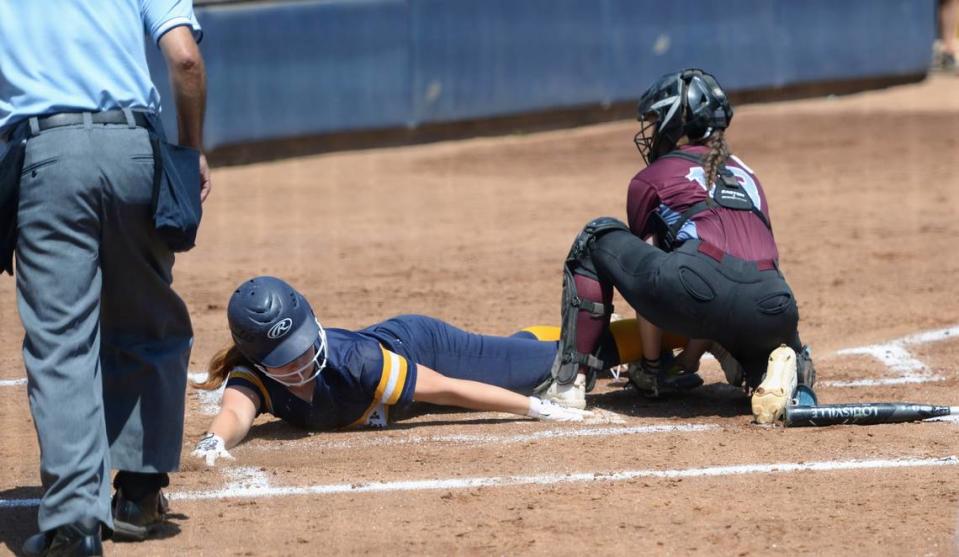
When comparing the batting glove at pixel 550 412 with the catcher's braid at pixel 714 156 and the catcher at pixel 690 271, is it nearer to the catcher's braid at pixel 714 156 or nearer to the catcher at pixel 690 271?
the catcher at pixel 690 271

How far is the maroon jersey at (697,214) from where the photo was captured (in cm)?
509

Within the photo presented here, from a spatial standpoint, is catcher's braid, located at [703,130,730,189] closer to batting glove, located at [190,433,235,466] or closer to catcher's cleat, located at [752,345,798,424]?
catcher's cleat, located at [752,345,798,424]

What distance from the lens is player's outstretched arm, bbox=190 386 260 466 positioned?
184 inches

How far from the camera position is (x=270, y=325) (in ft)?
15.0

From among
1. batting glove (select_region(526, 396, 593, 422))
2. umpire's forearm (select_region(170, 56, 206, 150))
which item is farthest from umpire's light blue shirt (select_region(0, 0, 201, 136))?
batting glove (select_region(526, 396, 593, 422))

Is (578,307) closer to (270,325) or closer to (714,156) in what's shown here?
(714,156)

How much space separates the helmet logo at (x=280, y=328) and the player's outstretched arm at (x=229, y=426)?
372 millimetres

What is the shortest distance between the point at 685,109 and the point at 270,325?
1746 mm

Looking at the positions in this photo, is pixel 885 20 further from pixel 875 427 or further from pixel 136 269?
pixel 136 269

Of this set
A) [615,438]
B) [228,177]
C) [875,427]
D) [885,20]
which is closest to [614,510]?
[615,438]

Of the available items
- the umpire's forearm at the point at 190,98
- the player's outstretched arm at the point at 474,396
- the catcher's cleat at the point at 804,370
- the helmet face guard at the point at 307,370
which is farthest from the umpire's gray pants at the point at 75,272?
the catcher's cleat at the point at 804,370

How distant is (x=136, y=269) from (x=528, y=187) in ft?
24.9

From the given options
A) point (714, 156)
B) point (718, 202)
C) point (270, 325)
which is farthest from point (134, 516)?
point (714, 156)

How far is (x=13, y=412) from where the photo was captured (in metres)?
5.53
